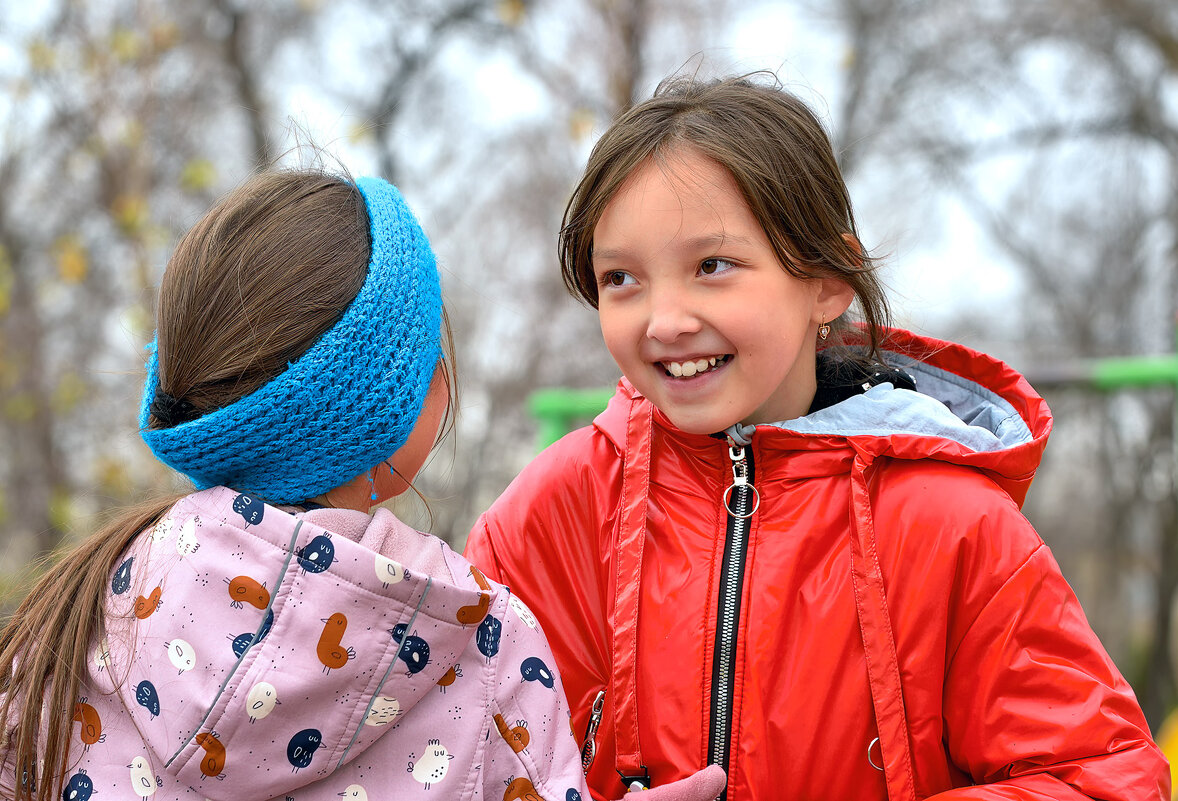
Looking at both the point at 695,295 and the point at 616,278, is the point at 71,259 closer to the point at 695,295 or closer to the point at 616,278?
the point at 616,278

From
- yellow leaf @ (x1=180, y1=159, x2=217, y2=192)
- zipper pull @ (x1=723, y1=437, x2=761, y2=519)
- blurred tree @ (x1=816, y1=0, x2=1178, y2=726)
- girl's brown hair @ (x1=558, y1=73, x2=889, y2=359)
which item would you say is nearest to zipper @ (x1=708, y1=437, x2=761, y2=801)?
zipper pull @ (x1=723, y1=437, x2=761, y2=519)

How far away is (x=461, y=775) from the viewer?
120 centimetres

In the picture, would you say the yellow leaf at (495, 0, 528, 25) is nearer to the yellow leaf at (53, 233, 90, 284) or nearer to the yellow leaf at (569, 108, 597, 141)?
the yellow leaf at (569, 108, 597, 141)

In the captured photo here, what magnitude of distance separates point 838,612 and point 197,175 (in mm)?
6988

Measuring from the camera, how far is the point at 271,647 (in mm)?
1119

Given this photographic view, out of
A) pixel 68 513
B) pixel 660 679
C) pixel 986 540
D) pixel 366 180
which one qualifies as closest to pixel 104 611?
pixel 366 180

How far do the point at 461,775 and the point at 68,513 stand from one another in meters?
6.86

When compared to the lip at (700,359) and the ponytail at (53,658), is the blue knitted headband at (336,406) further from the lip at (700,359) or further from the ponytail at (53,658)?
the lip at (700,359)

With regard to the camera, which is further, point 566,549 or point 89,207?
point 89,207

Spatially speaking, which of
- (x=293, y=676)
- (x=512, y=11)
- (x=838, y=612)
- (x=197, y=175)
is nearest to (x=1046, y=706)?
(x=838, y=612)

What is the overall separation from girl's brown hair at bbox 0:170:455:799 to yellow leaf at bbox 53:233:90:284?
22.0ft

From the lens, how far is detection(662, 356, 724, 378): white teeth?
4.90 feet

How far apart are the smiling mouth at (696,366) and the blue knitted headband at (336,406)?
359mm

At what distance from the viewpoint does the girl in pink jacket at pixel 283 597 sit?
44.6 inches
